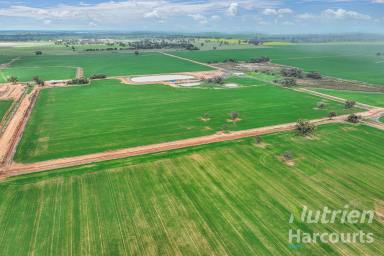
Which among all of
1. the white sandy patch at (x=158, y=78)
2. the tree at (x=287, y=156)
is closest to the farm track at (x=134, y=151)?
the tree at (x=287, y=156)

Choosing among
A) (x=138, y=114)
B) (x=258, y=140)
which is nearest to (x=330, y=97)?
(x=258, y=140)

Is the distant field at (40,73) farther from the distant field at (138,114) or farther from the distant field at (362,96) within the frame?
the distant field at (362,96)

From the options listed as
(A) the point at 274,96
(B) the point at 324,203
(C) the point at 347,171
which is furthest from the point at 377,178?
(A) the point at 274,96

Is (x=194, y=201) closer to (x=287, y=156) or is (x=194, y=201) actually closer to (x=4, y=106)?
(x=287, y=156)

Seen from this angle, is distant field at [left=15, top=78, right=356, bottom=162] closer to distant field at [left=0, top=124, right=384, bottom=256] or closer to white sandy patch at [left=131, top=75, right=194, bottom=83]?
distant field at [left=0, top=124, right=384, bottom=256]

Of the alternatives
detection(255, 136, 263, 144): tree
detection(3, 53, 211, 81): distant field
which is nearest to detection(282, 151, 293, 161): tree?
detection(255, 136, 263, 144): tree

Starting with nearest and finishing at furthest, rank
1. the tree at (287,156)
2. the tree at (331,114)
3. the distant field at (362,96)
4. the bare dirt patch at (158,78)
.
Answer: the tree at (287,156), the tree at (331,114), the distant field at (362,96), the bare dirt patch at (158,78)

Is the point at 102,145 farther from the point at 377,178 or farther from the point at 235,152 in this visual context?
the point at 377,178

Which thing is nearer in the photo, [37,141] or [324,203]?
[324,203]

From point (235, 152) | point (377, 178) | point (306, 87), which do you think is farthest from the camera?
point (306, 87)
